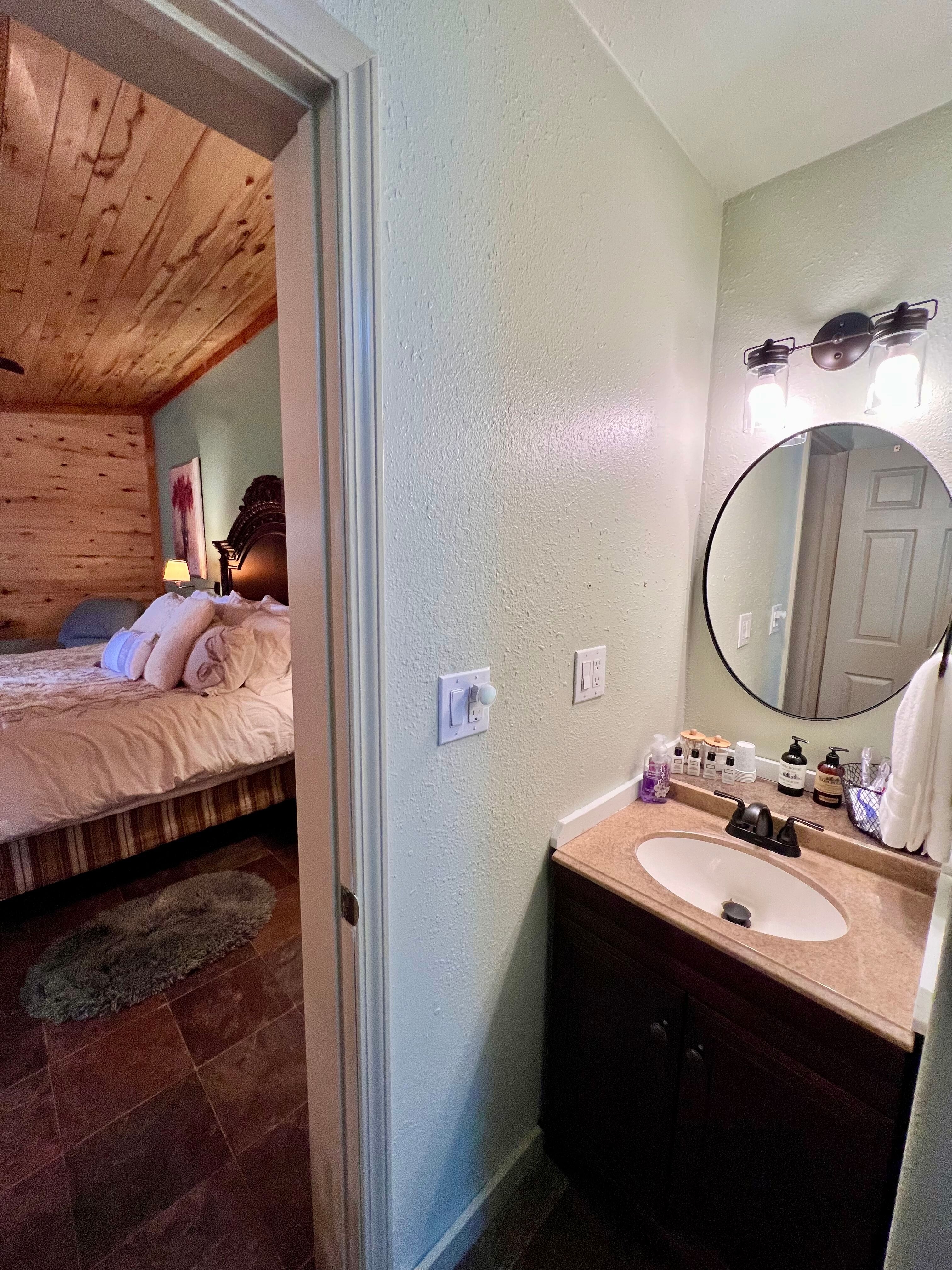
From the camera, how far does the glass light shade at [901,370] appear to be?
3.59 feet

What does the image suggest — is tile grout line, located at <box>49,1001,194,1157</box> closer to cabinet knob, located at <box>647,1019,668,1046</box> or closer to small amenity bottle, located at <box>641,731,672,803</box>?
cabinet knob, located at <box>647,1019,668,1046</box>

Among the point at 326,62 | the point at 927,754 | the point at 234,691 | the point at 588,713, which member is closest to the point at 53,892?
the point at 234,691

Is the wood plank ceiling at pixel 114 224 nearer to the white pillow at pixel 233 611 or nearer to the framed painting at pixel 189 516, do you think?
the framed painting at pixel 189 516

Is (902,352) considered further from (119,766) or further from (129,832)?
(129,832)

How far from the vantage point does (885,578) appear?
1.21 m

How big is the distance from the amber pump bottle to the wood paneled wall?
5.27 m

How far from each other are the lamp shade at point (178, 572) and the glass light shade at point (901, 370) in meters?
4.41

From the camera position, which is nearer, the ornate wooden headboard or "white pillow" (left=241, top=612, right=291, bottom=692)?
"white pillow" (left=241, top=612, right=291, bottom=692)

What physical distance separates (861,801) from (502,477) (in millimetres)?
1067

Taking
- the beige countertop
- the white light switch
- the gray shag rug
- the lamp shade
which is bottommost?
the gray shag rug

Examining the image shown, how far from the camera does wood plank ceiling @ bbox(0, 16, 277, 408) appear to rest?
147 cm

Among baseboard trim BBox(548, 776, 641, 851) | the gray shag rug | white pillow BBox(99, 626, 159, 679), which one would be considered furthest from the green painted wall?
baseboard trim BBox(548, 776, 641, 851)

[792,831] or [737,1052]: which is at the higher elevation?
[792,831]

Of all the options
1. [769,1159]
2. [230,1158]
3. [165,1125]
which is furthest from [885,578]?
[165,1125]
